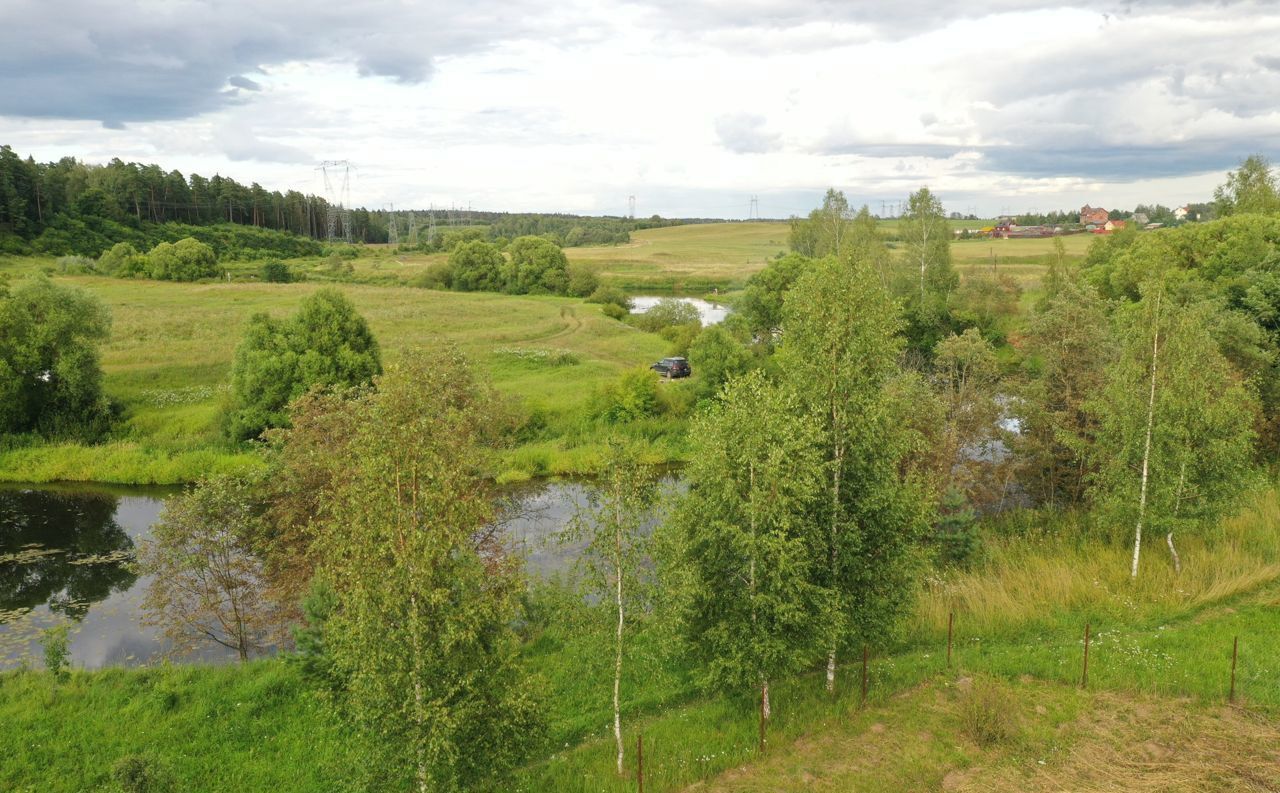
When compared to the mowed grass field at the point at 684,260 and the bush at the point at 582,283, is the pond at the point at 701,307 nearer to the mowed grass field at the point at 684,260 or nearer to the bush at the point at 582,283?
the mowed grass field at the point at 684,260

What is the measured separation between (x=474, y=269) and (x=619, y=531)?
303ft

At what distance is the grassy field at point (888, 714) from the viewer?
47.4ft

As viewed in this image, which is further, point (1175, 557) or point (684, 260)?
point (684, 260)

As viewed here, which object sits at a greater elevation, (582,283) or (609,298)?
(582,283)

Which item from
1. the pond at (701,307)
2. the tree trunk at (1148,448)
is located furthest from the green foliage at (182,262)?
the tree trunk at (1148,448)

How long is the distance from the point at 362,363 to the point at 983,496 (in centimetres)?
3020

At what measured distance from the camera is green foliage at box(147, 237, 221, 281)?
8738 centimetres

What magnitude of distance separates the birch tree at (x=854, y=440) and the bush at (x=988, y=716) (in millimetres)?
2375

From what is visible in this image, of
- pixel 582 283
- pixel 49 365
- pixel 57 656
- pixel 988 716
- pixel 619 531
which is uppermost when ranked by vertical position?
pixel 582 283

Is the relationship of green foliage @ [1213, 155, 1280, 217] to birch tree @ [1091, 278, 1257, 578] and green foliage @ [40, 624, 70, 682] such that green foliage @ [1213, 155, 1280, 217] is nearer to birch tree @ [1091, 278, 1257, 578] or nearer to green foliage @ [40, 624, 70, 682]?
birch tree @ [1091, 278, 1257, 578]

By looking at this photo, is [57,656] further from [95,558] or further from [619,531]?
[619,531]

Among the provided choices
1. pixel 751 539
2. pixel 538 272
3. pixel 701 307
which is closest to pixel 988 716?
pixel 751 539

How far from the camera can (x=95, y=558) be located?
95.3 feet

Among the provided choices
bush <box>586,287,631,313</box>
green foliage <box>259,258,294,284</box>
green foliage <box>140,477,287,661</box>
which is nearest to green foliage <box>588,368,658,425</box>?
green foliage <box>140,477,287,661</box>
